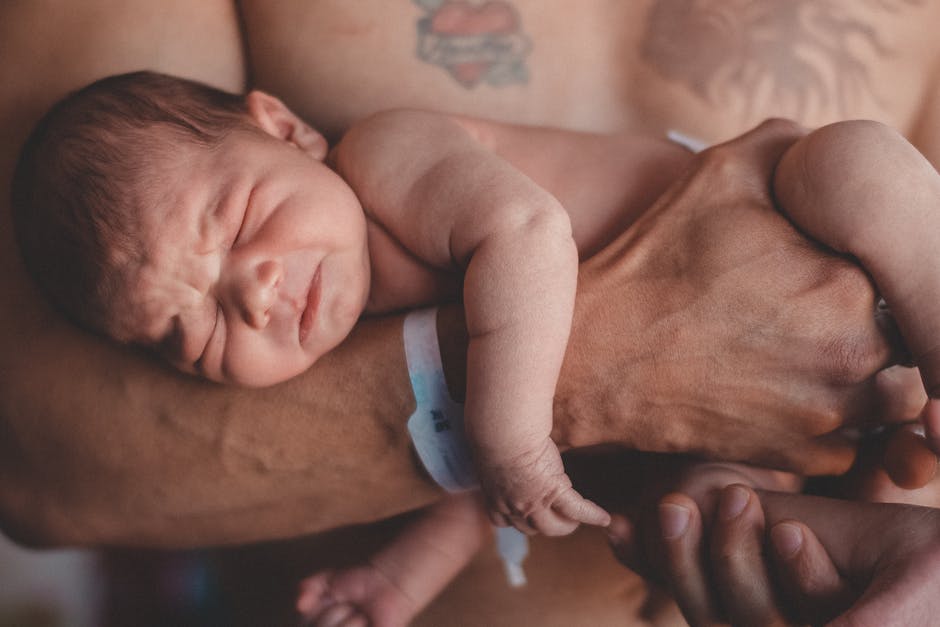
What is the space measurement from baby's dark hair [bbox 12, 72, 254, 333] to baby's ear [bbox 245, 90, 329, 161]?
1.2 inches

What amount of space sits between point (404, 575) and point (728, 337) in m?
0.44

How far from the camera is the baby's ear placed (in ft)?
2.38

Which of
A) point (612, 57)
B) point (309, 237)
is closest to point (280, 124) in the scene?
point (309, 237)

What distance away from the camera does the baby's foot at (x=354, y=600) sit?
2.68ft

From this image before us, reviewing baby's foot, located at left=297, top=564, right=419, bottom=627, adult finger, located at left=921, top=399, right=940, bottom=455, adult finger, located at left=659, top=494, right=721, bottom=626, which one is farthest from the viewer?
baby's foot, located at left=297, top=564, right=419, bottom=627

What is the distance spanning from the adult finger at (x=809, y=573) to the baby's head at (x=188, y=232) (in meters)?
0.43

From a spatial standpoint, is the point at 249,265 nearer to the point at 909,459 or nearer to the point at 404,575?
the point at 404,575

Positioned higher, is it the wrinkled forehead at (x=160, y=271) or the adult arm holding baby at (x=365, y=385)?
the wrinkled forehead at (x=160, y=271)

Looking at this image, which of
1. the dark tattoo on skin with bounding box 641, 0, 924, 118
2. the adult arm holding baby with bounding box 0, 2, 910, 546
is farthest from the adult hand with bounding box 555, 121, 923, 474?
the dark tattoo on skin with bounding box 641, 0, 924, 118

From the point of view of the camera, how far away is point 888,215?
0.61 metres

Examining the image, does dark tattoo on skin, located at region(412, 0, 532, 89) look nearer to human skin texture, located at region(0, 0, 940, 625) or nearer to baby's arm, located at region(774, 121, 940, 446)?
human skin texture, located at region(0, 0, 940, 625)

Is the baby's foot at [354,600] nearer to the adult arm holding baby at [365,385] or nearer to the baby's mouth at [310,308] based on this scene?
the adult arm holding baby at [365,385]

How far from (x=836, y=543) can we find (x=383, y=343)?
0.45 metres

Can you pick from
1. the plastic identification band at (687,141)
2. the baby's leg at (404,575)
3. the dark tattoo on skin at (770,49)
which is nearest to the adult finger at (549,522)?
the baby's leg at (404,575)
